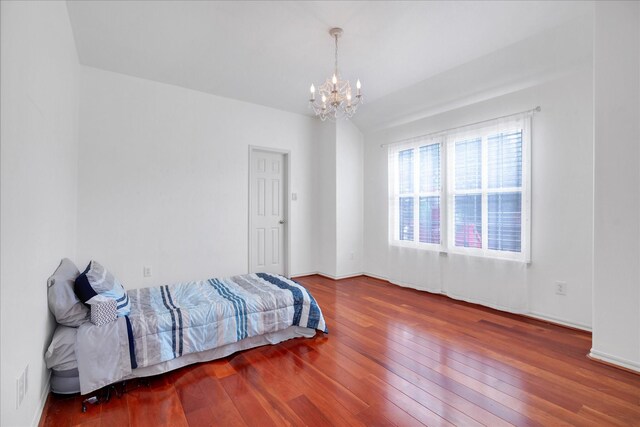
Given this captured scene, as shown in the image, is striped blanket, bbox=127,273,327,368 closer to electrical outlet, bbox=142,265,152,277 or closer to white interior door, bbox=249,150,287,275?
electrical outlet, bbox=142,265,152,277

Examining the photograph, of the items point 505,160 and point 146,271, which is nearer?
point 505,160

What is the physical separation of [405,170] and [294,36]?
2562 millimetres

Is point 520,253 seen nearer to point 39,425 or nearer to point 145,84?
point 39,425

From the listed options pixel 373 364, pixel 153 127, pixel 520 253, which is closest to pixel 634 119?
pixel 520 253

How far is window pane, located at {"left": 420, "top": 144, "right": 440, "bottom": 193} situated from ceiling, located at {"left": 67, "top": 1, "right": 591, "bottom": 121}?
962mm

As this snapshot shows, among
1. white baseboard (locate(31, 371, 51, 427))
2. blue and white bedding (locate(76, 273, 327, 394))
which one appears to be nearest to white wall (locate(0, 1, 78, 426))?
white baseboard (locate(31, 371, 51, 427))

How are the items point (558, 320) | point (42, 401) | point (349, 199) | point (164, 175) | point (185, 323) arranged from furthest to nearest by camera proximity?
point (349, 199) < point (164, 175) < point (558, 320) < point (185, 323) < point (42, 401)

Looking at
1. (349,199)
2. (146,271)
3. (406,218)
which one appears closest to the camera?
(146,271)

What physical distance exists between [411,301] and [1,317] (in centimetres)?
374

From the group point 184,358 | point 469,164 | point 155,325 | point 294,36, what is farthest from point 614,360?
point 294,36

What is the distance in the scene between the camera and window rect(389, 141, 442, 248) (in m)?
4.23

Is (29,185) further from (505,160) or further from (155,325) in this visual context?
(505,160)

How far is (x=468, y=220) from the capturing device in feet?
12.6

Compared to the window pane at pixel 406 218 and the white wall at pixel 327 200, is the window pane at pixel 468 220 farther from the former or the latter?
the white wall at pixel 327 200
